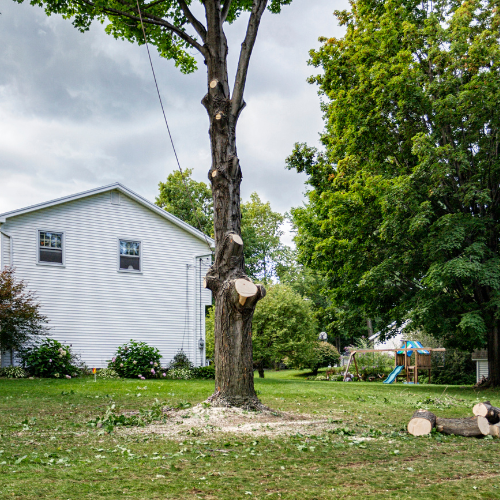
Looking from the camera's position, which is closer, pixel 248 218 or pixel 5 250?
pixel 5 250

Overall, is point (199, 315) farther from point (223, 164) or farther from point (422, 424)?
point (422, 424)

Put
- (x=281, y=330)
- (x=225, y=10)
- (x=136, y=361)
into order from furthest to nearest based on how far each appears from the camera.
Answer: (x=281, y=330) < (x=136, y=361) < (x=225, y=10)

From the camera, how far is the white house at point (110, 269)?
60.2 ft

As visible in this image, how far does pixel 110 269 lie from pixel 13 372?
5201mm

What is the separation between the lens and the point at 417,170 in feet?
47.2

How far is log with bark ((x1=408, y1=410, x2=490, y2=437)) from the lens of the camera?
6.75 meters

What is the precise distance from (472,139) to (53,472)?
48.9ft

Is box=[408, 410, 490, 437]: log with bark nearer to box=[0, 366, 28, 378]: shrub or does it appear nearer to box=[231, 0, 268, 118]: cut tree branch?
box=[231, 0, 268, 118]: cut tree branch

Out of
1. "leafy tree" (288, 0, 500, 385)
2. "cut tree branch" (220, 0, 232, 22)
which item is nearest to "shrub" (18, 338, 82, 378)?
"leafy tree" (288, 0, 500, 385)

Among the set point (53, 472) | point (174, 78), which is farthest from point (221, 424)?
point (174, 78)

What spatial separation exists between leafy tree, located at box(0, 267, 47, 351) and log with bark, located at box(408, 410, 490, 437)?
500 inches

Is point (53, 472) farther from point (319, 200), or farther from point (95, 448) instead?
point (319, 200)

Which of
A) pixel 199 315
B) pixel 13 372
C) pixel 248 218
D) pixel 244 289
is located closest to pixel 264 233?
pixel 248 218

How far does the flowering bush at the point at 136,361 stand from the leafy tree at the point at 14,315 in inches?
123
